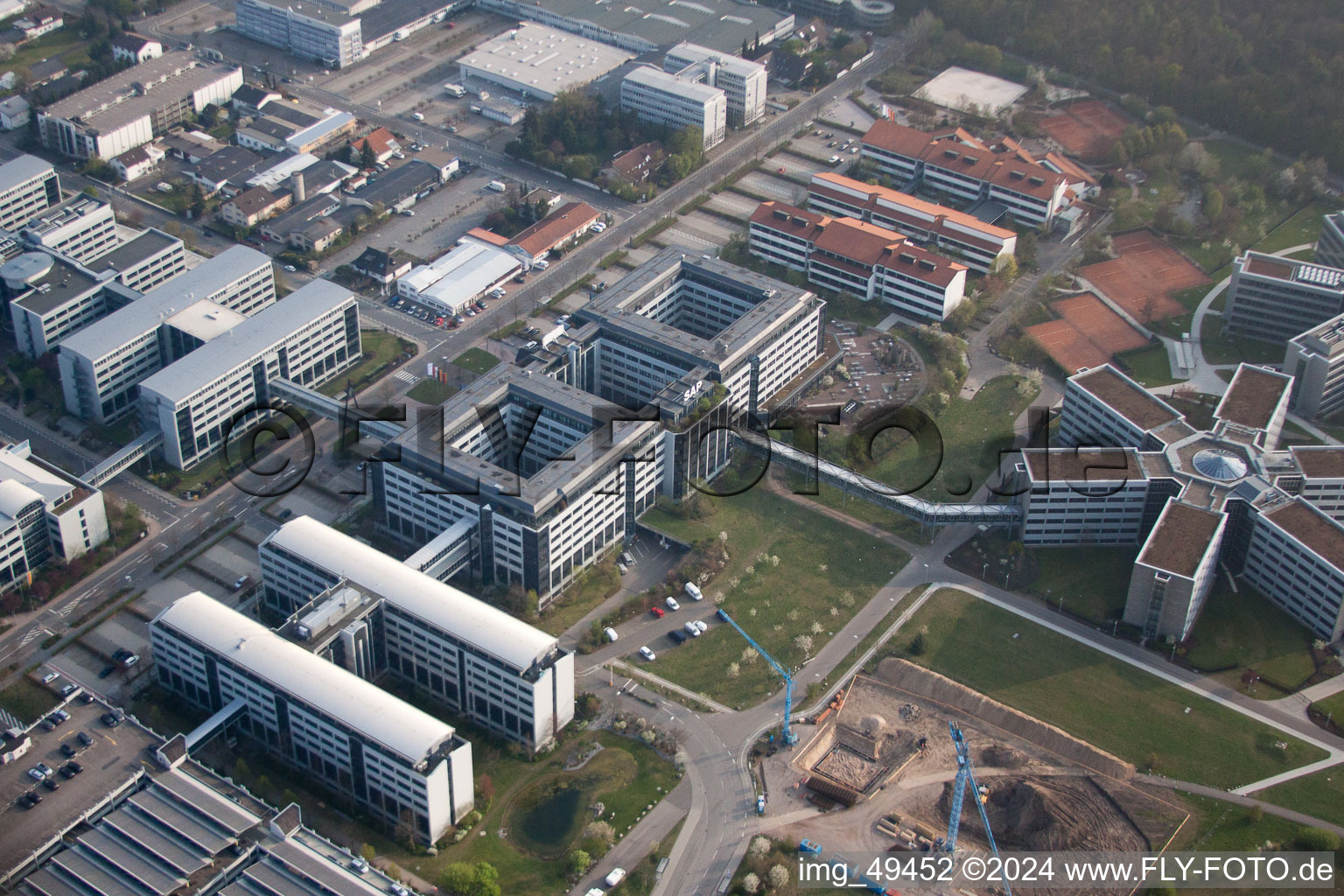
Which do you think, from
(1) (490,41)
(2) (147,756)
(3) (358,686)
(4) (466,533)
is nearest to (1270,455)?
(4) (466,533)

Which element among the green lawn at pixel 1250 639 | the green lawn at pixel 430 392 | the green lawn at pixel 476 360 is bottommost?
the green lawn at pixel 1250 639

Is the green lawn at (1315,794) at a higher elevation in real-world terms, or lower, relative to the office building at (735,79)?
lower

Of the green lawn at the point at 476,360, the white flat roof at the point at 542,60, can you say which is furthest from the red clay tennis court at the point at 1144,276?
the white flat roof at the point at 542,60

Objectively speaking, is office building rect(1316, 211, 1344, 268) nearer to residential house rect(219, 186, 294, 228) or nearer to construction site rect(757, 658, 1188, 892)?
construction site rect(757, 658, 1188, 892)

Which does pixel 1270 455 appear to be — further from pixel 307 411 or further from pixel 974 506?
pixel 307 411

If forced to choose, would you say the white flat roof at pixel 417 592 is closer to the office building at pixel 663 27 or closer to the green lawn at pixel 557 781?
the green lawn at pixel 557 781

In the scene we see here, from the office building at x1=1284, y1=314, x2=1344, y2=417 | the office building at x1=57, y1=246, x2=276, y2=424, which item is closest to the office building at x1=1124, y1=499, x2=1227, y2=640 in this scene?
the office building at x1=1284, y1=314, x2=1344, y2=417

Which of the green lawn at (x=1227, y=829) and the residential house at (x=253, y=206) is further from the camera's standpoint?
the residential house at (x=253, y=206)
